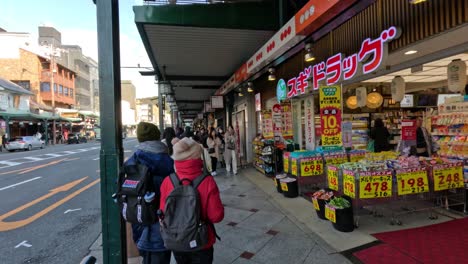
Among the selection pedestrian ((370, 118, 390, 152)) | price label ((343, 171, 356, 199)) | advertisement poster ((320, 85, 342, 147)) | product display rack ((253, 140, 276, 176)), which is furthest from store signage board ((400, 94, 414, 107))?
price label ((343, 171, 356, 199))

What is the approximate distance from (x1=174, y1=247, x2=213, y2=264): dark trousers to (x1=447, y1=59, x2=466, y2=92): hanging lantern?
622 centimetres

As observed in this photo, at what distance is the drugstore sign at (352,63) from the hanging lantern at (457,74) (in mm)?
1939

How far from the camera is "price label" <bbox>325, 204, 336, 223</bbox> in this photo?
4.50m

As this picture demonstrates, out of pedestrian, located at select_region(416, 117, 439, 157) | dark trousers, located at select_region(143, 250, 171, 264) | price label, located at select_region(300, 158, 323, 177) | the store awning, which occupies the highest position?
Result: the store awning

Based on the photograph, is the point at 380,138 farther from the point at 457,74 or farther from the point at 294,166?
the point at 294,166

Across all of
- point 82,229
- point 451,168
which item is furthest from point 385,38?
point 82,229

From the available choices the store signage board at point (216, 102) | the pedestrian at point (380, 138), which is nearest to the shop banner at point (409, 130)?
the pedestrian at point (380, 138)

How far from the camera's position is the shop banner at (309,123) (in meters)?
8.73

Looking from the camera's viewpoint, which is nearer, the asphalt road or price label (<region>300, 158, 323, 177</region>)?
the asphalt road

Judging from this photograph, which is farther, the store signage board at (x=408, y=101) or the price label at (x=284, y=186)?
the store signage board at (x=408, y=101)

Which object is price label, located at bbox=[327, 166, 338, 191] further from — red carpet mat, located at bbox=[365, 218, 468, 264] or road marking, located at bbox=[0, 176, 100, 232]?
road marking, located at bbox=[0, 176, 100, 232]

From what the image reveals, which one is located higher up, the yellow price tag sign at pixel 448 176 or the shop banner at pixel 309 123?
→ the shop banner at pixel 309 123

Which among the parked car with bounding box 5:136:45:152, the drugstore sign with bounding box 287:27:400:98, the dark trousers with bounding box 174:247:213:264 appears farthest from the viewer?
the parked car with bounding box 5:136:45:152

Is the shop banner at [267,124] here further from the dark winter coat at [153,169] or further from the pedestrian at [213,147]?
the dark winter coat at [153,169]
